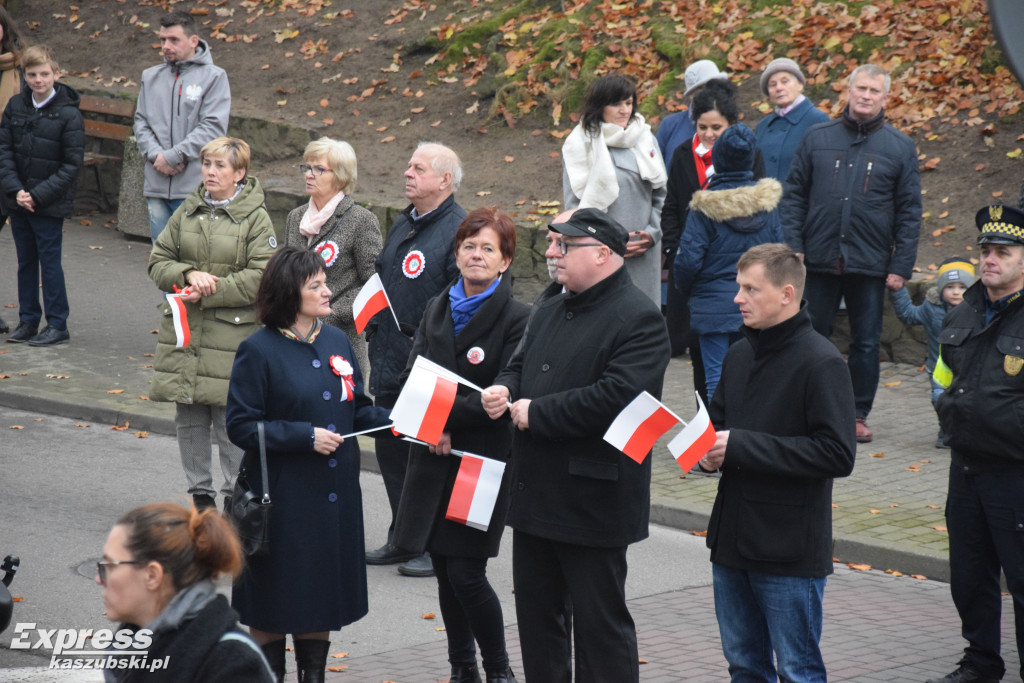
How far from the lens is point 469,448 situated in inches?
224

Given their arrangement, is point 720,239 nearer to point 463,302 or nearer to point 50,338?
point 463,302

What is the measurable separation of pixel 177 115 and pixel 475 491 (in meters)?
7.03


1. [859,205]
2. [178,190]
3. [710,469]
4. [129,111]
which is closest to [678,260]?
[859,205]

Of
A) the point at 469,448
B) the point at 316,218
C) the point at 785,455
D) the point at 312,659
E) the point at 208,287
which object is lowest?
the point at 312,659

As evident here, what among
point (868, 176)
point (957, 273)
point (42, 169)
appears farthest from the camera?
point (42, 169)

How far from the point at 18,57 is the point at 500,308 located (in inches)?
332

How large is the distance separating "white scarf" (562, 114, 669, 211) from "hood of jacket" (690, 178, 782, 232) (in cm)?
80

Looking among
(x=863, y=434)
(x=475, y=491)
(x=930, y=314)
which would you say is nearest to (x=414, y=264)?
(x=475, y=491)

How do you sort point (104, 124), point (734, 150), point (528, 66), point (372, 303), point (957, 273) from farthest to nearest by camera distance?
point (104, 124)
point (528, 66)
point (957, 273)
point (734, 150)
point (372, 303)

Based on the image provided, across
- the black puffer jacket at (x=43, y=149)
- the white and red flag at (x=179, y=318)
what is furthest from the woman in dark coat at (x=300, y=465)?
the black puffer jacket at (x=43, y=149)

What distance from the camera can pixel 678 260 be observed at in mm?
8531

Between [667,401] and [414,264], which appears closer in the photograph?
[414,264]

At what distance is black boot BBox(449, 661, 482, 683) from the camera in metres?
5.62

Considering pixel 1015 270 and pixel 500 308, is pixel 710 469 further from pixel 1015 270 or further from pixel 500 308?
pixel 1015 270
